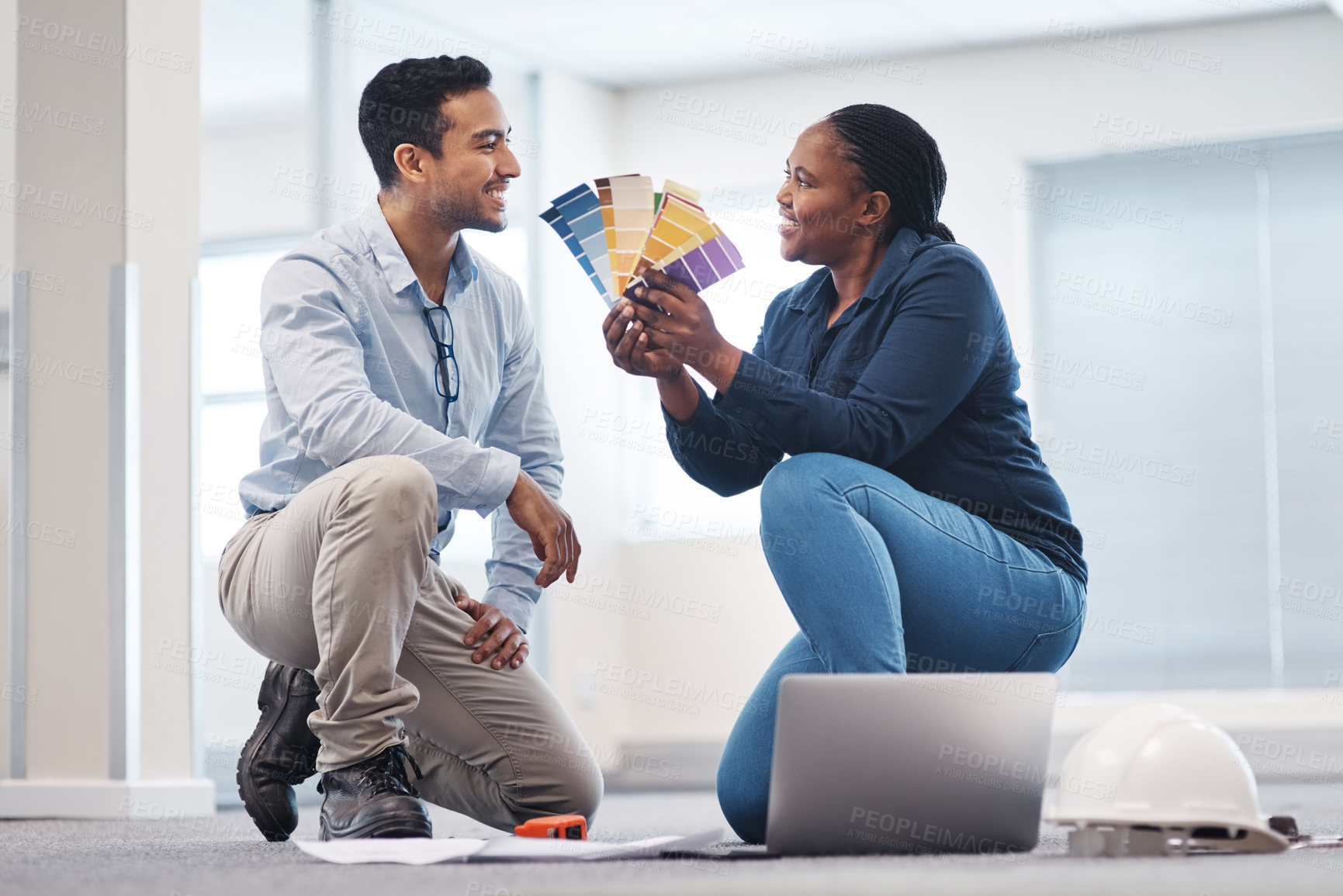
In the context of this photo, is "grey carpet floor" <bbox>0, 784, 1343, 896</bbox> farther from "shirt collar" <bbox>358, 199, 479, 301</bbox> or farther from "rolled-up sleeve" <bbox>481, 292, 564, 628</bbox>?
"shirt collar" <bbox>358, 199, 479, 301</bbox>

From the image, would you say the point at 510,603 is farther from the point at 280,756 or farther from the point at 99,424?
the point at 99,424

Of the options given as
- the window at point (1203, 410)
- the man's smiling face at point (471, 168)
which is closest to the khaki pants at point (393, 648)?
the man's smiling face at point (471, 168)

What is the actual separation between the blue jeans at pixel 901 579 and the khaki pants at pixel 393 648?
0.42 metres

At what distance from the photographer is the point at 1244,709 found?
4605mm

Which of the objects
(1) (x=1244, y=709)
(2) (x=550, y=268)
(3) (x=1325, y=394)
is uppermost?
(2) (x=550, y=268)

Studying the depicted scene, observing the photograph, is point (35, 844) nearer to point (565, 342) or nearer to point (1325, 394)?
point (565, 342)

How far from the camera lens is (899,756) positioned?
4.70ft

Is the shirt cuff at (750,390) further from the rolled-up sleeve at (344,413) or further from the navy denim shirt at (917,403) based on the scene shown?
the rolled-up sleeve at (344,413)

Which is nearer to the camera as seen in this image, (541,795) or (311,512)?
(311,512)

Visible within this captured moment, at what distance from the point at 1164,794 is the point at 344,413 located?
1055 mm

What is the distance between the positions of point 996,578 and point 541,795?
72cm

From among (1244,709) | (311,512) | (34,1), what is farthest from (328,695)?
(1244,709)

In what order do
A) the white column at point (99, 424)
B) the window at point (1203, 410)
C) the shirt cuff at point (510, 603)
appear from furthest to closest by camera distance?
the window at point (1203, 410)
the white column at point (99, 424)
the shirt cuff at point (510, 603)

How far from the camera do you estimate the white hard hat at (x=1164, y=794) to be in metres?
1.36
